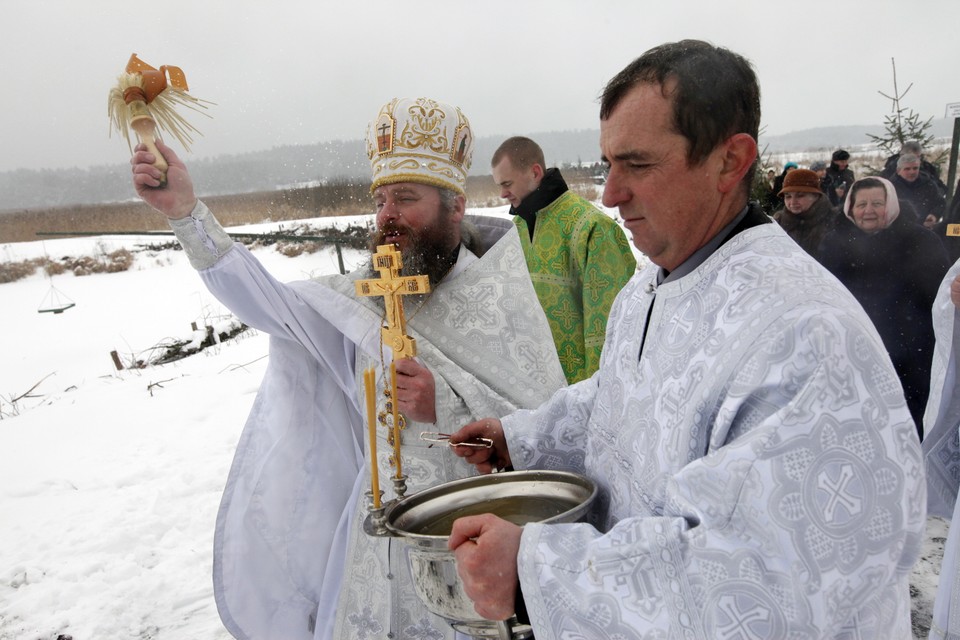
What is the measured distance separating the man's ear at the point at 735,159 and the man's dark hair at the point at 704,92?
0.6 inches

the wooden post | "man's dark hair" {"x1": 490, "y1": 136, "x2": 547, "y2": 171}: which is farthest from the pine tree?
"man's dark hair" {"x1": 490, "y1": 136, "x2": 547, "y2": 171}

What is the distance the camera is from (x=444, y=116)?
2.48 m

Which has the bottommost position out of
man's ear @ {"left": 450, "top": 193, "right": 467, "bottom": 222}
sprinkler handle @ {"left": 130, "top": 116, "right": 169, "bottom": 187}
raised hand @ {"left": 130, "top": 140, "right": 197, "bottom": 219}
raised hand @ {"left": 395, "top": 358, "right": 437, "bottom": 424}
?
raised hand @ {"left": 395, "top": 358, "right": 437, "bottom": 424}

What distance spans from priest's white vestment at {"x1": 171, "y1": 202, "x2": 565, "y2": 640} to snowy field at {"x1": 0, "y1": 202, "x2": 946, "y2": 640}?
20.6 inches

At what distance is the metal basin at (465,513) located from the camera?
1271 mm

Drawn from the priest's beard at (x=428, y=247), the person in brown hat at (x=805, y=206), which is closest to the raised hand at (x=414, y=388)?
the priest's beard at (x=428, y=247)

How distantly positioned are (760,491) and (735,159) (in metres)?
0.63

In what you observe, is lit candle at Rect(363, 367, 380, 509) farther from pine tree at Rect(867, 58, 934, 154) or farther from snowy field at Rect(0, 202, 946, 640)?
pine tree at Rect(867, 58, 934, 154)

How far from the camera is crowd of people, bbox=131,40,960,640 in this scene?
0.96 metres

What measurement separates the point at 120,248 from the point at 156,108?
20051 millimetres

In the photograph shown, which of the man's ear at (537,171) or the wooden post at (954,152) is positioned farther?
the wooden post at (954,152)

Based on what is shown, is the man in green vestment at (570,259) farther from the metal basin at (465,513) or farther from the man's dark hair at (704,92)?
the man's dark hair at (704,92)

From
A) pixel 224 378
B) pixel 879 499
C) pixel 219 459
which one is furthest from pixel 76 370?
pixel 879 499

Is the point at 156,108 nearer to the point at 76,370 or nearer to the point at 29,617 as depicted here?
the point at 29,617
